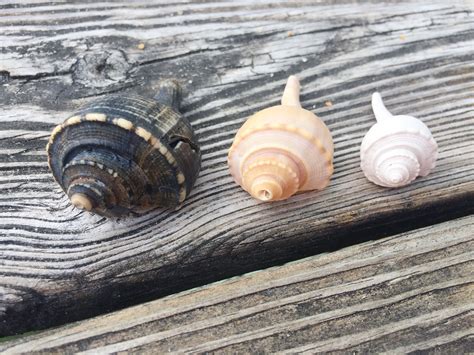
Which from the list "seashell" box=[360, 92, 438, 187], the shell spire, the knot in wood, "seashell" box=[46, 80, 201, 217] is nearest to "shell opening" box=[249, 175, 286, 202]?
"seashell" box=[46, 80, 201, 217]

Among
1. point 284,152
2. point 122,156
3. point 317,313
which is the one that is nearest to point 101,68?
point 122,156

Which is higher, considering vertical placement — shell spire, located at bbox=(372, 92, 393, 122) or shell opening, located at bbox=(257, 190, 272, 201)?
shell spire, located at bbox=(372, 92, 393, 122)

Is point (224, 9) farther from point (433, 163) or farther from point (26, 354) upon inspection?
point (26, 354)

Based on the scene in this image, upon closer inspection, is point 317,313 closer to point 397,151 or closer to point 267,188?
point 267,188

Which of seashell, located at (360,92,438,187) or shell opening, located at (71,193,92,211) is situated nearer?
shell opening, located at (71,193,92,211)

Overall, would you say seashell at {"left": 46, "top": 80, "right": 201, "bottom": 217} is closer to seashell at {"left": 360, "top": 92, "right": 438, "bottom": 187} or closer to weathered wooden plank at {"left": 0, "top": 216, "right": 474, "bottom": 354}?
weathered wooden plank at {"left": 0, "top": 216, "right": 474, "bottom": 354}

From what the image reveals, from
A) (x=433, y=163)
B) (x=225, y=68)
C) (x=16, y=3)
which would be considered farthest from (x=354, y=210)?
(x=16, y=3)
